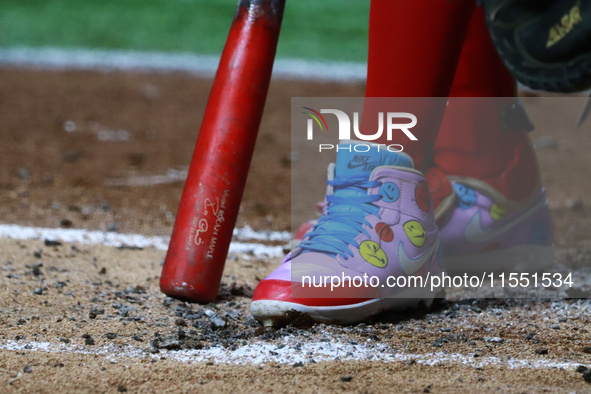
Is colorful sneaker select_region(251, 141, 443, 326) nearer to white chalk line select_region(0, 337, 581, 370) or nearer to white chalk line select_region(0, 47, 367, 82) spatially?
white chalk line select_region(0, 337, 581, 370)

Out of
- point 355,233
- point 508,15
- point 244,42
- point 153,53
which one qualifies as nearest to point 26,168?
point 244,42

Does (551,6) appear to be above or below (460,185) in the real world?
above

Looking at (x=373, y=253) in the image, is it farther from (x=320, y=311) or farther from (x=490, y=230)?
(x=490, y=230)

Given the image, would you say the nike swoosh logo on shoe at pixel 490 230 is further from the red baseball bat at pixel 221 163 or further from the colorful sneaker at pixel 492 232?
the red baseball bat at pixel 221 163

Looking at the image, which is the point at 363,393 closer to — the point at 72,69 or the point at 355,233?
the point at 355,233

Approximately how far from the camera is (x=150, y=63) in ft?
18.9

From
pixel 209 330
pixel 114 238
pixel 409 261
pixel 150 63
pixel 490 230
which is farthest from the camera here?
pixel 150 63

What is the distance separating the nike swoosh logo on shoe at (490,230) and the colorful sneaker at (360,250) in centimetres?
31

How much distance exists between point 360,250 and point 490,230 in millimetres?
524

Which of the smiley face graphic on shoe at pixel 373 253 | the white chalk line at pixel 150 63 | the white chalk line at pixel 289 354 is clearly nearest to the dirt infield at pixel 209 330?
the white chalk line at pixel 289 354

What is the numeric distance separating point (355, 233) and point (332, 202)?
11cm

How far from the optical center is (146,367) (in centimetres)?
113

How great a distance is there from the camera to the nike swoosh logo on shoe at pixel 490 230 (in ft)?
5.81
